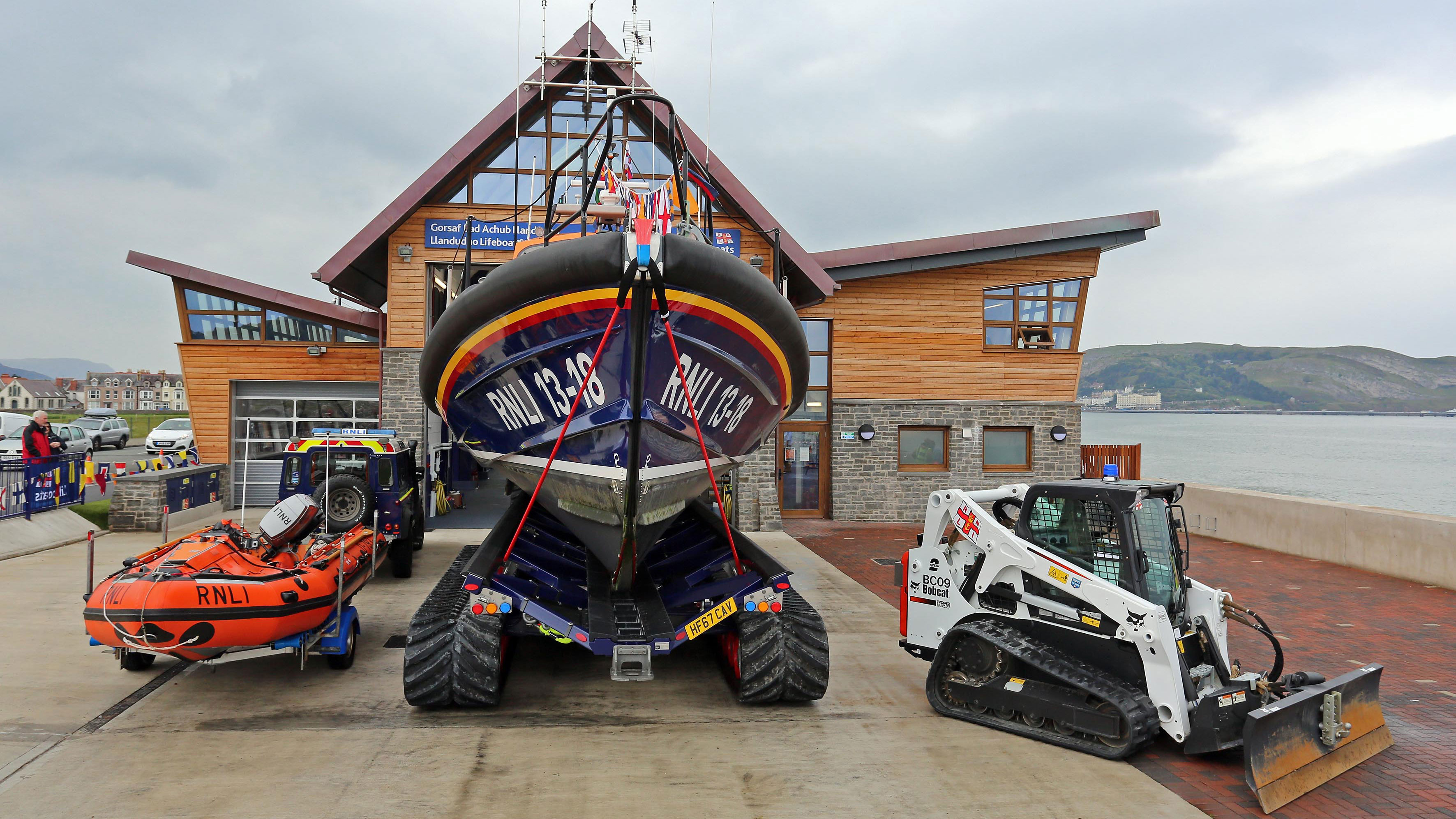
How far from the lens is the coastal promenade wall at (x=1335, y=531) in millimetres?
9797

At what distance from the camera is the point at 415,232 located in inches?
493

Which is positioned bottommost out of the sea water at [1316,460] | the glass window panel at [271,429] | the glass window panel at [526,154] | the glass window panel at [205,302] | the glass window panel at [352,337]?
the sea water at [1316,460]

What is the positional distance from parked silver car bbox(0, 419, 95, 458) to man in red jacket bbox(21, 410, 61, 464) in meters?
11.7

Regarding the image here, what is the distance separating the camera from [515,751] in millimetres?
4547

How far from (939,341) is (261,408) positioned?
13.4 meters

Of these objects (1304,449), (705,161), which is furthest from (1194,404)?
(705,161)

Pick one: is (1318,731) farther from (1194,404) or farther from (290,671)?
(1194,404)

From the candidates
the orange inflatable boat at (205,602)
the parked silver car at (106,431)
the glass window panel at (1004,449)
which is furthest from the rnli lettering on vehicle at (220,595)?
the parked silver car at (106,431)

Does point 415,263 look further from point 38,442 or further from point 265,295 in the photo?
point 38,442

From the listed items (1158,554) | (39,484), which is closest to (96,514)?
(39,484)

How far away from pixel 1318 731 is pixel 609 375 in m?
4.59

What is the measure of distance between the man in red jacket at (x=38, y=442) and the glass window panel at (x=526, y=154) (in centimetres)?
758

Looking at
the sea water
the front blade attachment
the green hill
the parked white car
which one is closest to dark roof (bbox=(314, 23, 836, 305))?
the front blade attachment

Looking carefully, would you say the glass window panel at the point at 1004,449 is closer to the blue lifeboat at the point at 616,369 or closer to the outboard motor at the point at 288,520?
the blue lifeboat at the point at 616,369
